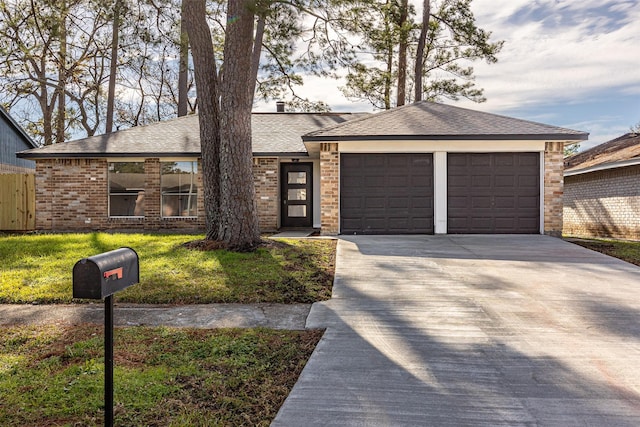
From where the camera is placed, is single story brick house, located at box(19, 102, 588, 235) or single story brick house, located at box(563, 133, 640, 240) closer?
single story brick house, located at box(19, 102, 588, 235)

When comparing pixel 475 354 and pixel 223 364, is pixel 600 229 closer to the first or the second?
pixel 475 354

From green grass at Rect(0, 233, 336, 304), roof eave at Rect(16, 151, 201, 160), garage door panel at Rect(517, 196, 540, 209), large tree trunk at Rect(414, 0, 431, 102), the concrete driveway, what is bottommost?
the concrete driveway

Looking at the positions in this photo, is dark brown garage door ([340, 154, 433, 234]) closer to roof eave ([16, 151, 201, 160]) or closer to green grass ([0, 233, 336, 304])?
green grass ([0, 233, 336, 304])

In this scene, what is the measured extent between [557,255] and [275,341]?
698cm

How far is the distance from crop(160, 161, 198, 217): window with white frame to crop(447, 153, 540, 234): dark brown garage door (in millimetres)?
8058

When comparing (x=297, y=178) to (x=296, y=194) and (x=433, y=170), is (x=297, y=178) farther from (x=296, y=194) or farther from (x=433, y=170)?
(x=433, y=170)

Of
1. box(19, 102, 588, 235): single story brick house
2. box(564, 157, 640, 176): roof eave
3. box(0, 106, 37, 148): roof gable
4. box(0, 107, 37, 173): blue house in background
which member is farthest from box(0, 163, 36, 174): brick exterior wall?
box(564, 157, 640, 176): roof eave

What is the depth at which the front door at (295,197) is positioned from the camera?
15.4 meters

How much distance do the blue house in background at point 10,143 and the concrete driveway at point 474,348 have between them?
19.7 metres

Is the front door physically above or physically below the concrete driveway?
above

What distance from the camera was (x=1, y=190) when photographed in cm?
1505

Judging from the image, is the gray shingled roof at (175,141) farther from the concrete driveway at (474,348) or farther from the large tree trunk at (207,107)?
the concrete driveway at (474,348)

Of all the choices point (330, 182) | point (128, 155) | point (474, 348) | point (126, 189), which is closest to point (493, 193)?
point (330, 182)

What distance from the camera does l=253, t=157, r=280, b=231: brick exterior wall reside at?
14.4 metres
